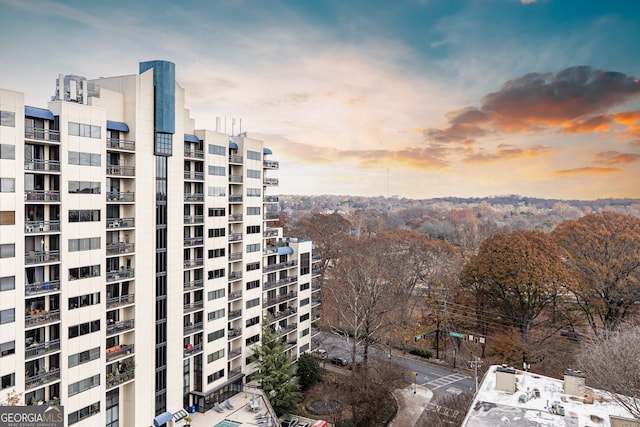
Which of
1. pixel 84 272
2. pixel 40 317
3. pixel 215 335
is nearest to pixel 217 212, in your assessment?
pixel 215 335

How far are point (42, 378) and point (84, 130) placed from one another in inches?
571

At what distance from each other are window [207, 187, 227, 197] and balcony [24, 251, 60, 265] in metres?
12.7

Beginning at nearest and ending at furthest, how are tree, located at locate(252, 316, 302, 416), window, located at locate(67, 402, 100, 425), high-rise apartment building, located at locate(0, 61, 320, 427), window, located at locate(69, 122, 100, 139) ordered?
high-rise apartment building, located at locate(0, 61, 320, 427) < window, located at locate(69, 122, 100, 139) < window, located at locate(67, 402, 100, 425) < tree, located at locate(252, 316, 302, 416)

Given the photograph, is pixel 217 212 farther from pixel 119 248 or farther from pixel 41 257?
pixel 41 257

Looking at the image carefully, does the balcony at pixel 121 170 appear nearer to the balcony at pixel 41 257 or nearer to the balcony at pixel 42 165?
the balcony at pixel 42 165

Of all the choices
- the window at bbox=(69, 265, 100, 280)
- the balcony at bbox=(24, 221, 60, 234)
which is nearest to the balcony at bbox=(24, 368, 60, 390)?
the window at bbox=(69, 265, 100, 280)

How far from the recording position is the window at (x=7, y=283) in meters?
24.1

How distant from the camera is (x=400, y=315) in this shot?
54.1 m

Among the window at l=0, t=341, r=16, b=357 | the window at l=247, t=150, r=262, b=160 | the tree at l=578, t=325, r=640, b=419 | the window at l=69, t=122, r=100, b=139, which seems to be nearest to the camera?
the window at l=0, t=341, r=16, b=357

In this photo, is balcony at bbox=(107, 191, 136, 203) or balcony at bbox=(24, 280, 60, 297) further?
balcony at bbox=(107, 191, 136, 203)

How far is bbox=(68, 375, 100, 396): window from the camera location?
27.2 m

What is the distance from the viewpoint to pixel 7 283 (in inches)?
957

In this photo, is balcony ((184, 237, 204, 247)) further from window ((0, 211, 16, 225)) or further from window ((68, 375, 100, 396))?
window ((0, 211, 16, 225))

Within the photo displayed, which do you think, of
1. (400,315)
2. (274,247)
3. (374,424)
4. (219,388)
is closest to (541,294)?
(400,315)
